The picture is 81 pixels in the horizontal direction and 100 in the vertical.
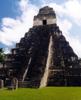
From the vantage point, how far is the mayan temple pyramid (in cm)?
4197

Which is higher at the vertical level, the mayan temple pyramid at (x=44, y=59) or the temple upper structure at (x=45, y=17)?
the temple upper structure at (x=45, y=17)

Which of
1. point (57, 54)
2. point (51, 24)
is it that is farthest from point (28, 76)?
point (51, 24)

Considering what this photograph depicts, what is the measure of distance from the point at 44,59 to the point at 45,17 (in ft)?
39.8

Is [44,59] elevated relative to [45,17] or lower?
lower

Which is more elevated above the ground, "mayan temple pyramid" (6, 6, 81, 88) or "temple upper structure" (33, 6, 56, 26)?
"temple upper structure" (33, 6, 56, 26)

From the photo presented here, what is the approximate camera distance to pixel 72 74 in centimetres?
4303

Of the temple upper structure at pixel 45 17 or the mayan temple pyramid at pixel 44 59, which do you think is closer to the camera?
the mayan temple pyramid at pixel 44 59

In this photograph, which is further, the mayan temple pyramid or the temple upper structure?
the temple upper structure

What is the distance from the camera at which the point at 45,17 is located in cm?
5534

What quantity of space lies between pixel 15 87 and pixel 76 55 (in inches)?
498

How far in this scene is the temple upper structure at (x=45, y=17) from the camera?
54.3 meters

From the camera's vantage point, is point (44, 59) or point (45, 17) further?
Answer: point (45, 17)

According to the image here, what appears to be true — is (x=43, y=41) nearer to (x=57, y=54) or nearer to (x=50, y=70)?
(x=57, y=54)

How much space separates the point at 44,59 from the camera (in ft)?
150
